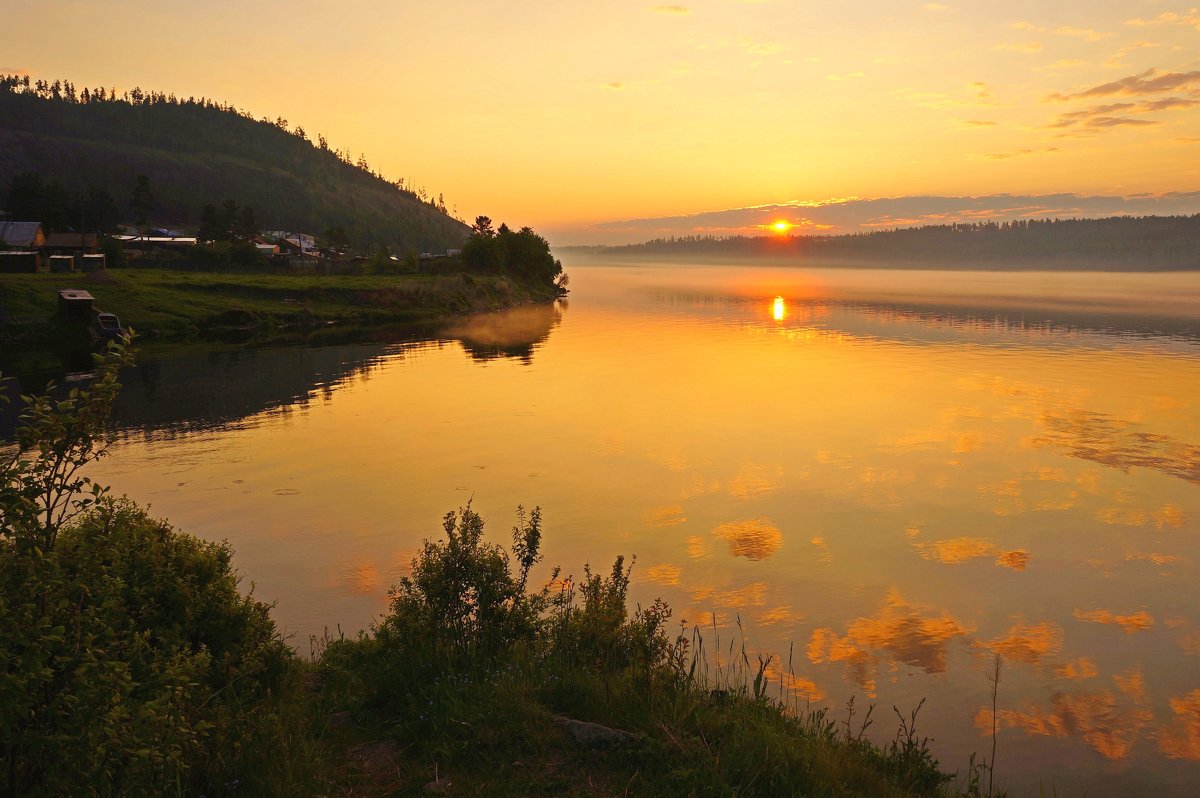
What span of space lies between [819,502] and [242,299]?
9870 cm

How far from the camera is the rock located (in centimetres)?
1168

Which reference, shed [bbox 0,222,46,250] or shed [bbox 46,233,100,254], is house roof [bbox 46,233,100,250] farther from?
shed [bbox 0,222,46,250]

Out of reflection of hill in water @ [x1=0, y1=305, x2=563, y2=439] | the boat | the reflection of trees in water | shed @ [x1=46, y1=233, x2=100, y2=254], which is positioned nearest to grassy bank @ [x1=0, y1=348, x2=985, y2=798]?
reflection of hill in water @ [x1=0, y1=305, x2=563, y2=439]

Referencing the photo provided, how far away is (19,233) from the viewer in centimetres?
12594

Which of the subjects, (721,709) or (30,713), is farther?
(721,709)

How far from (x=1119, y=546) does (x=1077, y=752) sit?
538 inches

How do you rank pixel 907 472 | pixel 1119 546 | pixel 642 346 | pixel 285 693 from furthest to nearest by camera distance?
pixel 642 346, pixel 907 472, pixel 1119 546, pixel 285 693

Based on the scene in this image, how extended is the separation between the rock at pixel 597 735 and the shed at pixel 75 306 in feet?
279

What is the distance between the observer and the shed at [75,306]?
3022 inches

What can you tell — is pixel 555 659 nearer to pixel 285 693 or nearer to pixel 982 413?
pixel 285 693

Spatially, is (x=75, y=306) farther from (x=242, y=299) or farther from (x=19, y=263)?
(x=19, y=263)

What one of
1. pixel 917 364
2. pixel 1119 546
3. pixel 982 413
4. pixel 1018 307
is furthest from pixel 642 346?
pixel 1018 307

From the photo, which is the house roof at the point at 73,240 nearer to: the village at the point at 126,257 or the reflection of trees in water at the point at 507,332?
the village at the point at 126,257

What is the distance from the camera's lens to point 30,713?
316 inches
